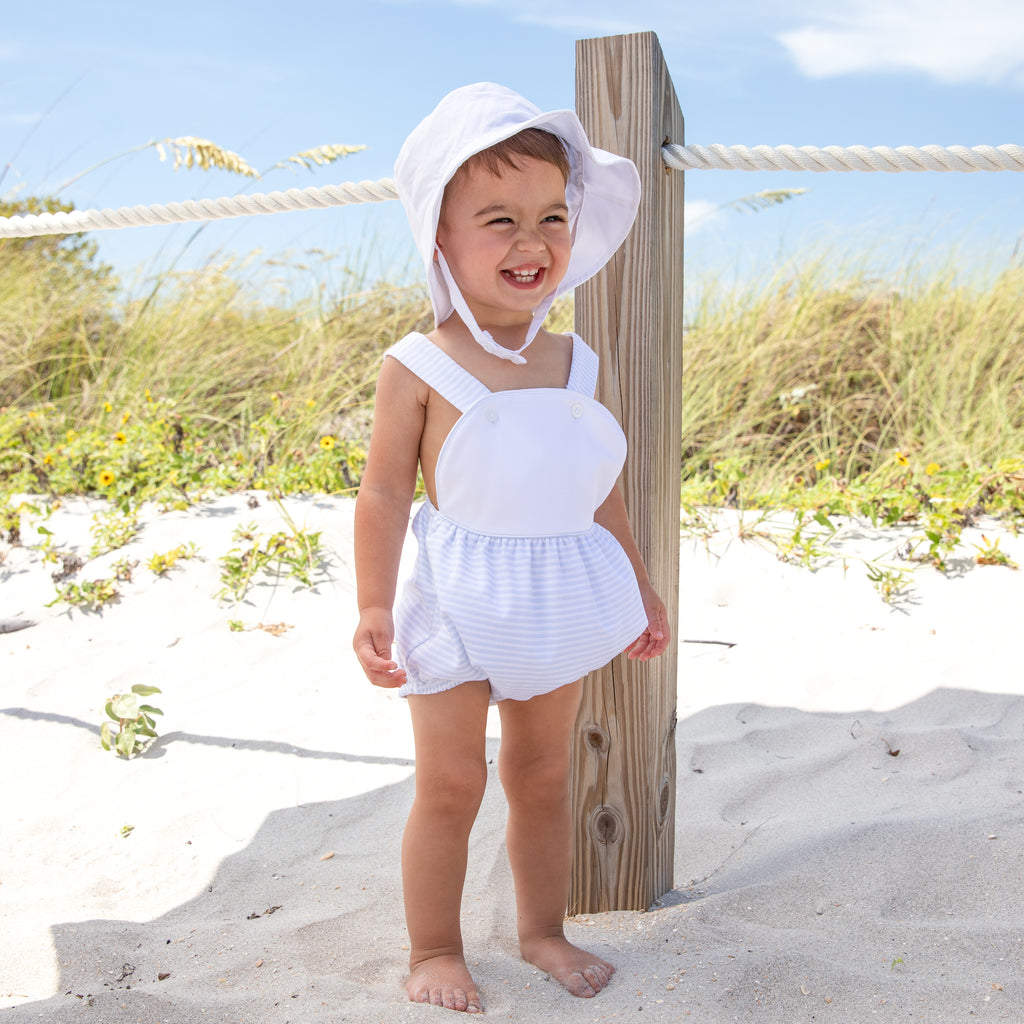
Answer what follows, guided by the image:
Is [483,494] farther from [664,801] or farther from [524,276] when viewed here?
[664,801]

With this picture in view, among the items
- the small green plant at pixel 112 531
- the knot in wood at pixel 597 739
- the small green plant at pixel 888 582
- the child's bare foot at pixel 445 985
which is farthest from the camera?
the small green plant at pixel 112 531

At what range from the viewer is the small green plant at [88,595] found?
151 inches

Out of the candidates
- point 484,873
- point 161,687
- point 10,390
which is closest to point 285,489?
point 161,687

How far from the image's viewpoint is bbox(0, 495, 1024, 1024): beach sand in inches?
64.8

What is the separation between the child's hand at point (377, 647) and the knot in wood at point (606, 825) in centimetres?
68

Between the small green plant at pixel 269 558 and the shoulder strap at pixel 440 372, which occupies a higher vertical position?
the shoulder strap at pixel 440 372

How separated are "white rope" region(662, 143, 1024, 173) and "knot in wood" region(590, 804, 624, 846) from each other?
127 cm

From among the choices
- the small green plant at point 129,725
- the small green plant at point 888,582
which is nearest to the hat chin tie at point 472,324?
the small green plant at point 129,725

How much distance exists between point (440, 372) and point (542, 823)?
0.82 m

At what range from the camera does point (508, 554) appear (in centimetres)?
154

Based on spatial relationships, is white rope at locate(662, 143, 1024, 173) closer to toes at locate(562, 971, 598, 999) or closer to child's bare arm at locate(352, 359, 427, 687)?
child's bare arm at locate(352, 359, 427, 687)

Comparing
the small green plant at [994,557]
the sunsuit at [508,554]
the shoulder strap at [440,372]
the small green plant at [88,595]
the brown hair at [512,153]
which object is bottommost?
the small green plant at [88,595]

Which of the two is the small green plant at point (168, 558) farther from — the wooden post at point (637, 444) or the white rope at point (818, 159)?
the wooden post at point (637, 444)

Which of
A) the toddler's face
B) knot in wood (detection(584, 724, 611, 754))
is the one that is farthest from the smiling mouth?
knot in wood (detection(584, 724, 611, 754))
